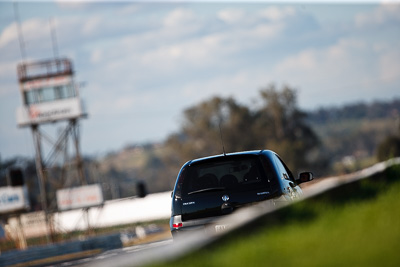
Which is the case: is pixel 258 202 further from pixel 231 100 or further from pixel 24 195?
pixel 231 100

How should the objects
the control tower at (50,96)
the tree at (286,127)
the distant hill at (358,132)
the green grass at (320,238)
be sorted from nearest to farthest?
the green grass at (320,238) → the control tower at (50,96) → the tree at (286,127) → the distant hill at (358,132)

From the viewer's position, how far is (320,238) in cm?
672

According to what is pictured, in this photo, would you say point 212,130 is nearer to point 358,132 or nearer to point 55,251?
point 358,132

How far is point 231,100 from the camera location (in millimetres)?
119875

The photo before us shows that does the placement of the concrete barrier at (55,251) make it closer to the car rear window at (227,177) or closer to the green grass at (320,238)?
the car rear window at (227,177)

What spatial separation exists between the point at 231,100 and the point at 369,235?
11336cm

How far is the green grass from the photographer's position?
239 inches

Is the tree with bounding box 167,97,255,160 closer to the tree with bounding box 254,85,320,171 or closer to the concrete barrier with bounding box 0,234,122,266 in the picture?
the tree with bounding box 254,85,320,171

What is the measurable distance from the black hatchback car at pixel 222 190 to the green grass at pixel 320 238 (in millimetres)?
2516

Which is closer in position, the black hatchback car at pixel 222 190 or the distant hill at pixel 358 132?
the black hatchback car at pixel 222 190

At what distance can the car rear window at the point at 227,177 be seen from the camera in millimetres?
11305

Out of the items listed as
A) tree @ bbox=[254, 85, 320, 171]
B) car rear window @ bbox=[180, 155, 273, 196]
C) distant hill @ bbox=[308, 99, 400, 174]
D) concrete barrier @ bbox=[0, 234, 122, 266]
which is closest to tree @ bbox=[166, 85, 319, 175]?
tree @ bbox=[254, 85, 320, 171]

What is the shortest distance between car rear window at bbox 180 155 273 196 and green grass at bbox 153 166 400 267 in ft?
8.74

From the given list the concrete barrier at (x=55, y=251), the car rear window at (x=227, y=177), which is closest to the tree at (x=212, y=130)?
the concrete barrier at (x=55, y=251)
